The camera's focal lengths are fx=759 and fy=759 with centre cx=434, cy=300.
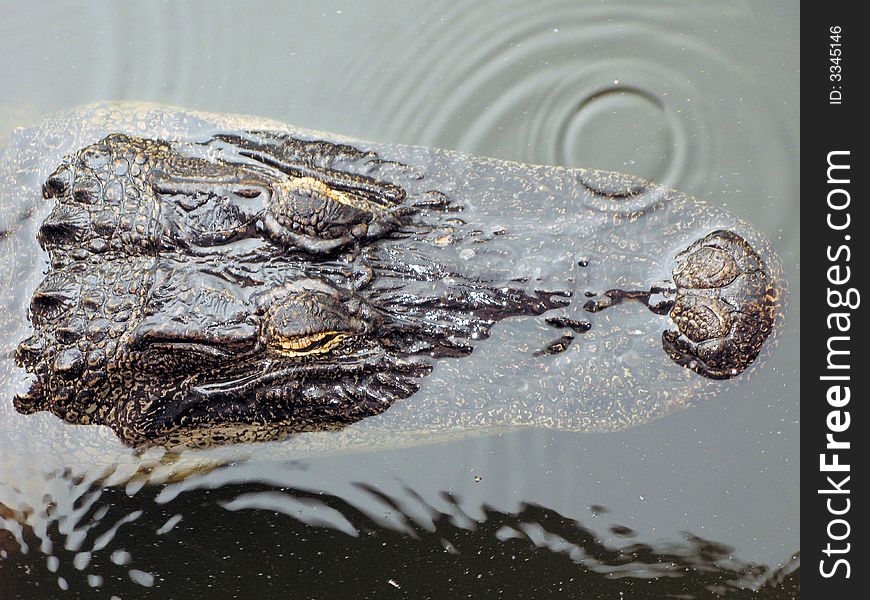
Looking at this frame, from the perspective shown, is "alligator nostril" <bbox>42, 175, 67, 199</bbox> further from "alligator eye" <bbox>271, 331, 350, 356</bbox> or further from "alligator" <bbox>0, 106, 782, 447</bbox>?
"alligator eye" <bbox>271, 331, 350, 356</bbox>

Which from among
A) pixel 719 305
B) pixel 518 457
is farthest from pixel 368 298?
pixel 719 305

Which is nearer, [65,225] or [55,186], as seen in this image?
[65,225]

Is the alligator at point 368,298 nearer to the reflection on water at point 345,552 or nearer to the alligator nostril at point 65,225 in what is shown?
the alligator nostril at point 65,225

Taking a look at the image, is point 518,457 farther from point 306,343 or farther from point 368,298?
point 306,343

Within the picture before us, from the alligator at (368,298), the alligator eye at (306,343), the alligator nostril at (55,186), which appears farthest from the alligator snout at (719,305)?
the alligator nostril at (55,186)

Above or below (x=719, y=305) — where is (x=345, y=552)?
below

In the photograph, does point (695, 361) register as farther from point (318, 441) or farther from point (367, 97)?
point (367, 97)

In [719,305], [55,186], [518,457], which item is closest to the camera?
[719,305]
